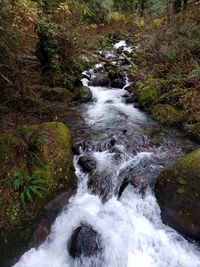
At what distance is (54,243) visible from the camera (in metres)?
4.51

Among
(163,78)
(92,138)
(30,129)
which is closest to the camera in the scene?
(30,129)

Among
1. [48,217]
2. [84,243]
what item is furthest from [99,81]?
[84,243]

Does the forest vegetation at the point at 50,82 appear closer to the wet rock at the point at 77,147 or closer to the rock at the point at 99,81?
the wet rock at the point at 77,147

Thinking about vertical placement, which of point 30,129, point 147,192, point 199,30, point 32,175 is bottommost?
point 147,192

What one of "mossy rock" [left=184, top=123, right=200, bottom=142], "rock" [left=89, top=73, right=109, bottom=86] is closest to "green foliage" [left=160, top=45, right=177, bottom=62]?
"rock" [left=89, top=73, right=109, bottom=86]

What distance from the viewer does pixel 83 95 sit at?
9695 millimetres

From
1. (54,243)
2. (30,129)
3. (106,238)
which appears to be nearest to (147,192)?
(106,238)

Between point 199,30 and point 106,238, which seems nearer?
point 106,238

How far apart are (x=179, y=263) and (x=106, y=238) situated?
1.24 metres

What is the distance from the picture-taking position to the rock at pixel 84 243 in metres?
4.30

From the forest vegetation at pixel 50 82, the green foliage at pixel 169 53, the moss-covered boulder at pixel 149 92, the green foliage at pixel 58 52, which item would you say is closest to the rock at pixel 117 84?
the forest vegetation at pixel 50 82

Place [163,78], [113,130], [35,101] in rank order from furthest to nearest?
[163,78], [113,130], [35,101]

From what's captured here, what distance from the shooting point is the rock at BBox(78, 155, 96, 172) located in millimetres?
5852

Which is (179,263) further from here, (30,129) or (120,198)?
(30,129)
